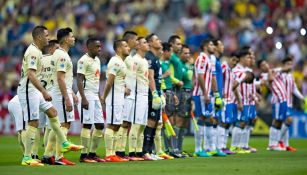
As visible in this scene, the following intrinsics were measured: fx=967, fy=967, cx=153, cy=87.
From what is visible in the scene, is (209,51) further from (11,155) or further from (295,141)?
(295,141)

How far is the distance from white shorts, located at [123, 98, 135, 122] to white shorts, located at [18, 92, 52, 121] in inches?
113

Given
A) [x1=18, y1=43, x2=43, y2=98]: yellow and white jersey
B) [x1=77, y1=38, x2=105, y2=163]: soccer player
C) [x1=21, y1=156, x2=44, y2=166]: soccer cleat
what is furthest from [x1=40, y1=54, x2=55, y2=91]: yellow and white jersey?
[x1=21, y1=156, x2=44, y2=166]: soccer cleat

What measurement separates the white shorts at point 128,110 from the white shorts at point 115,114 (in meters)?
0.62

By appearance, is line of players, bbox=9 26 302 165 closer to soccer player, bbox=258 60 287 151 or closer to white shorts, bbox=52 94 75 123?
white shorts, bbox=52 94 75 123

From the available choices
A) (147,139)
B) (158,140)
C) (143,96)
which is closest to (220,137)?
(158,140)

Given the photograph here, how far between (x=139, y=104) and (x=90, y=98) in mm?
1510

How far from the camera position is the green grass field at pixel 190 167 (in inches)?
695

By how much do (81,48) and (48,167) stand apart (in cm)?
2336

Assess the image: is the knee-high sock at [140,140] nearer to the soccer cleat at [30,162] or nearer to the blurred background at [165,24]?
the soccer cleat at [30,162]

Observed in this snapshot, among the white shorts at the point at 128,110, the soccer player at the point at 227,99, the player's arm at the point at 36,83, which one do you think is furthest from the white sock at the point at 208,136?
the player's arm at the point at 36,83

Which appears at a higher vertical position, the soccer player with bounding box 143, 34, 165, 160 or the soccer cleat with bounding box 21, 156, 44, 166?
the soccer player with bounding box 143, 34, 165, 160

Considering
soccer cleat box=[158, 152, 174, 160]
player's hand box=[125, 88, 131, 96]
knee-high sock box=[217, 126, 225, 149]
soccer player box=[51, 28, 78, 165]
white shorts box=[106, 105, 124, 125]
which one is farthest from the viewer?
knee-high sock box=[217, 126, 225, 149]

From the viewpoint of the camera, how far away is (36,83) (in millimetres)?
18750

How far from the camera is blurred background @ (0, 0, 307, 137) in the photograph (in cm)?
3881
